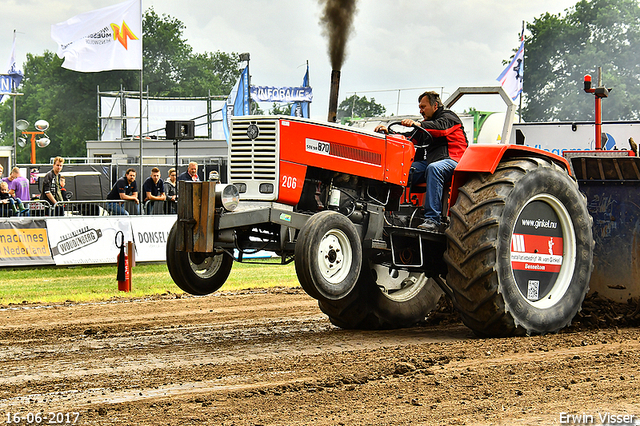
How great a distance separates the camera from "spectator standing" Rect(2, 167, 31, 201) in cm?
1585

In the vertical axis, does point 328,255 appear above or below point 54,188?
below

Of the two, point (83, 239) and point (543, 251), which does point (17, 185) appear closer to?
point (83, 239)

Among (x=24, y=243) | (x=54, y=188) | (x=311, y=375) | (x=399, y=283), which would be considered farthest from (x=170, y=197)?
(x=311, y=375)

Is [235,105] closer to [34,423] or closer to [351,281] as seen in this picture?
[351,281]

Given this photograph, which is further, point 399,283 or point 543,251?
point 399,283

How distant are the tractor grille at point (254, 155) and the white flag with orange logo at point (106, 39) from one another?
1114 centimetres

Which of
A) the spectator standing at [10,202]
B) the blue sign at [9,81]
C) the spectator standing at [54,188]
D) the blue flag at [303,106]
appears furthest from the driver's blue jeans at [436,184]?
the blue sign at [9,81]

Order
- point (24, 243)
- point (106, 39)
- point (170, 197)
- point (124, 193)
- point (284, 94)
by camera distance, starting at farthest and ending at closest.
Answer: point (284, 94), point (106, 39), point (170, 197), point (124, 193), point (24, 243)

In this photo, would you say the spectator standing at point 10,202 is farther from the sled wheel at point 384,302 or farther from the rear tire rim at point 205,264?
the rear tire rim at point 205,264

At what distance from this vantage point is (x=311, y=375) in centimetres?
538

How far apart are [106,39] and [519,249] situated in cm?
1279

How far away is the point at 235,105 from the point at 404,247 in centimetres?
1680

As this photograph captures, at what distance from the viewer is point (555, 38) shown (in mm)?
57906

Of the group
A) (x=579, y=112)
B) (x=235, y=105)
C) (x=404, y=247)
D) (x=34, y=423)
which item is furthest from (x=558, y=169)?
(x=579, y=112)
